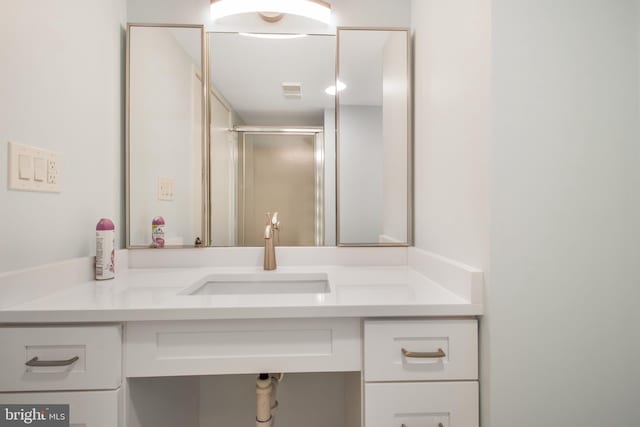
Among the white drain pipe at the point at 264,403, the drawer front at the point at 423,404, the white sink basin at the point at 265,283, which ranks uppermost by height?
the white sink basin at the point at 265,283

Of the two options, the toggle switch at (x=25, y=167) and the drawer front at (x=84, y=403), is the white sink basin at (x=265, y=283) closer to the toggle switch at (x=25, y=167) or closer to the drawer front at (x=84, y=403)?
the drawer front at (x=84, y=403)

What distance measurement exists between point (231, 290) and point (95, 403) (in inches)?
21.0

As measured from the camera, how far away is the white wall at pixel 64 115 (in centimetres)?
82

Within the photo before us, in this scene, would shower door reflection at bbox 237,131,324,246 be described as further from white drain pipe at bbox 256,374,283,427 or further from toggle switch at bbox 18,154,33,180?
toggle switch at bbox 18,154,33,180

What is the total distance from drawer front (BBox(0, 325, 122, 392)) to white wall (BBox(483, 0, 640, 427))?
2.97ft

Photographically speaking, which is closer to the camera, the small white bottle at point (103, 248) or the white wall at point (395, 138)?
the small white bottle at point (103, 248)

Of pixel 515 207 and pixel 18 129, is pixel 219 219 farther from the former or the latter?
pixel 515 207

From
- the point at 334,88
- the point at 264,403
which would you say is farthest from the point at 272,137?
the point at 264,403

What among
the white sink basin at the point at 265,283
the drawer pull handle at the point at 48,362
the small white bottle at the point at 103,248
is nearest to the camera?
the drawer pull handle at the point at 48,362

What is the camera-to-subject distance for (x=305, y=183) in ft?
4.59

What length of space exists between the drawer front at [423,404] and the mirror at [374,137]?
647 millimetres

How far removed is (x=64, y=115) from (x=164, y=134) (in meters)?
0.38

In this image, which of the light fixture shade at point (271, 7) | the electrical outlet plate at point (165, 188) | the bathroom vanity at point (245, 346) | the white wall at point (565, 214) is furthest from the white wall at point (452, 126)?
the electrical outlet plate at point (165, 188)

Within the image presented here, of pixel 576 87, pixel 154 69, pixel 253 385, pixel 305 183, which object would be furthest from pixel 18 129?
pixel 576 87
